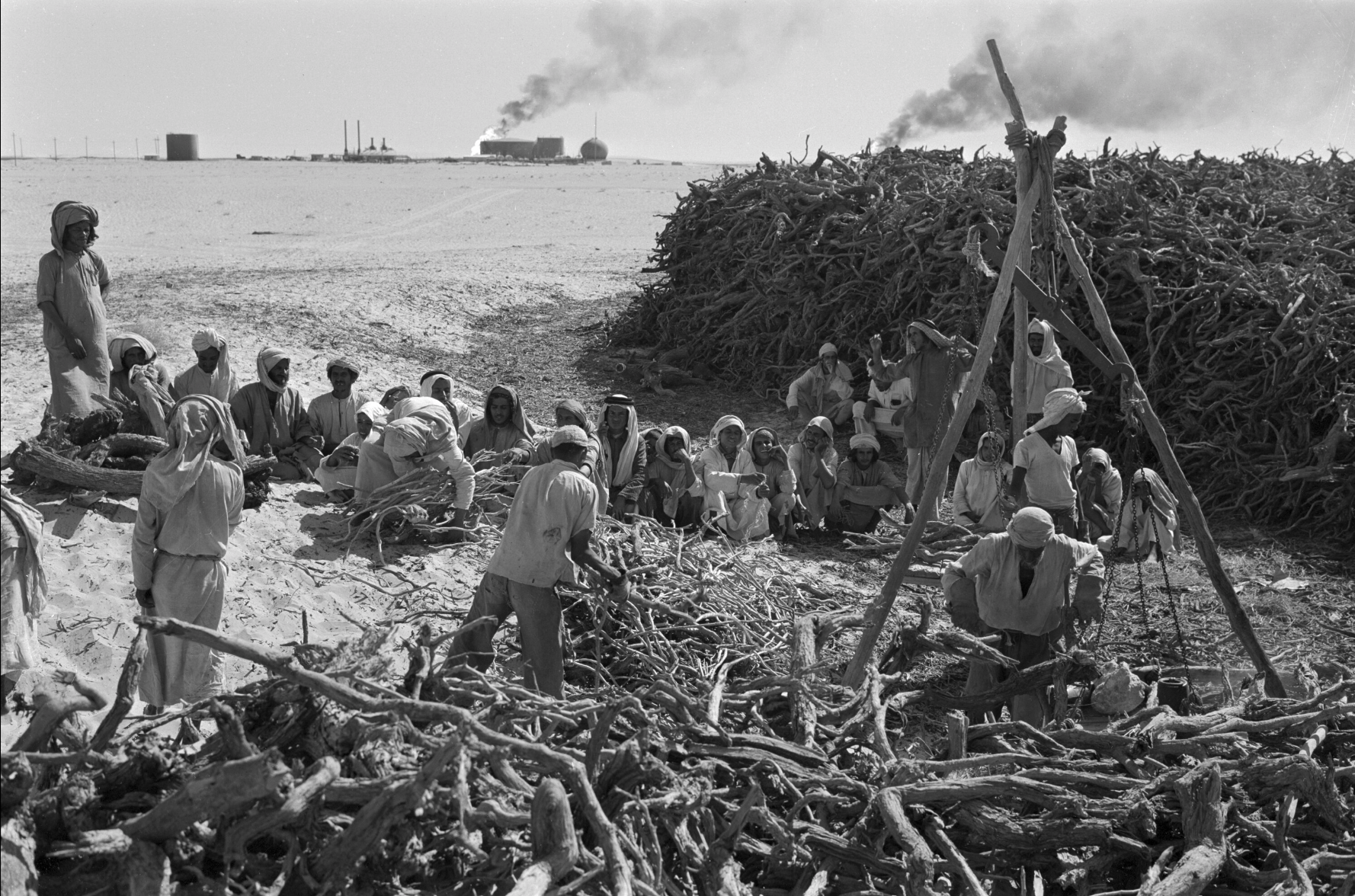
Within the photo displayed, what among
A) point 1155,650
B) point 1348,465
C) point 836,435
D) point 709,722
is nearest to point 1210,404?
point 1348,465

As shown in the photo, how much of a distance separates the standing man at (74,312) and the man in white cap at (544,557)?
12.0ft

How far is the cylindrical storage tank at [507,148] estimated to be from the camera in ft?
188

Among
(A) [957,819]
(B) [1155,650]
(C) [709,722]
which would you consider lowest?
(B) [1155,650]

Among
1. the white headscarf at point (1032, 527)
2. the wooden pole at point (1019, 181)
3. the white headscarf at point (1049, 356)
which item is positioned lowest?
the white headscarf at point (1032, 527)

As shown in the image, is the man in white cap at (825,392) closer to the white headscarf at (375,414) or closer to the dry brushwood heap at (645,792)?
the white headscarf at (375,414)

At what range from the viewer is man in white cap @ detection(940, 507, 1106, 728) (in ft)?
17.9

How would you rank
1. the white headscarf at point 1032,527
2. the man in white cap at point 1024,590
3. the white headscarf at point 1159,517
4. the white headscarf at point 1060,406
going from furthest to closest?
the white headscarf at point 1159,517, the white headscarf at point 1060,406, the man in white cap at point 1024,590, the white headscarf at point 1032,527

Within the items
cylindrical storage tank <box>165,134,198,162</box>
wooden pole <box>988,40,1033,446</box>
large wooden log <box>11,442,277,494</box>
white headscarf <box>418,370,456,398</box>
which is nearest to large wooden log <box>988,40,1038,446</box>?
wooden pole <box>988,40,1033,446</box>

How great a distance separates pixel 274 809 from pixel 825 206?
1073 centimetres

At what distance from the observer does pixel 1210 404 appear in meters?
10.2

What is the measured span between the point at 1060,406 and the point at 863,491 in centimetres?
203

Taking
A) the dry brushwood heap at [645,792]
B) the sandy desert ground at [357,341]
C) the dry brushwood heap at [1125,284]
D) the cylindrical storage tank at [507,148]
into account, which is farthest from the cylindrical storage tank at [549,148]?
the dry brushwood heap at [645,792]

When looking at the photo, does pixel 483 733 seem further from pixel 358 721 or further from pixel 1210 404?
pixel 1210 404

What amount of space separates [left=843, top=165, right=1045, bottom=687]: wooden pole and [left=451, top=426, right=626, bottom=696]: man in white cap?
45.5 inches
